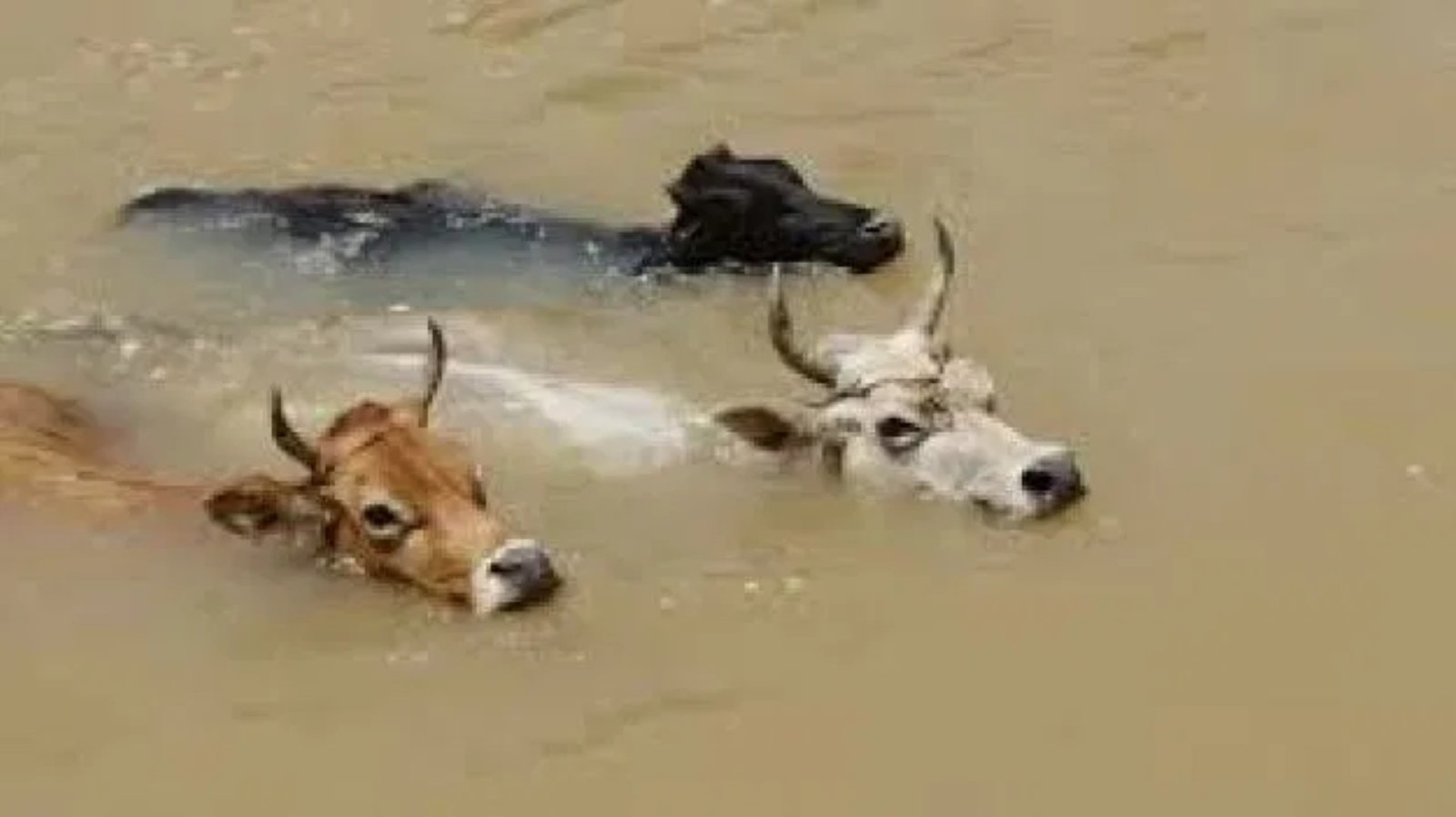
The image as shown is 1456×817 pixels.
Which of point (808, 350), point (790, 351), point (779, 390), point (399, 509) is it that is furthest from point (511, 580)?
point (779, 390)

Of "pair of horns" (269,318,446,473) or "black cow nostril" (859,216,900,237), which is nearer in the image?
"pair of horns" (269,318,446,473)

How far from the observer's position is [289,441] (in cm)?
718

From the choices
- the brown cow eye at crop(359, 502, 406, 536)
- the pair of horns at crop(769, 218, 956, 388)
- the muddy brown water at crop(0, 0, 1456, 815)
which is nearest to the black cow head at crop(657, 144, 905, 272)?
the muddy brown water at crop(0, 0, 1456, 815)

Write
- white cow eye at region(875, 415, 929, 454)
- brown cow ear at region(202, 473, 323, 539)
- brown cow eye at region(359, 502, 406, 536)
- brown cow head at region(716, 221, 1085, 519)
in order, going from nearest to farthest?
brown cow eye at region(359, 502, 406, 536), brown cow head at region(716, 221, 1085, 519), brown cow ear at region(202, 473, 323, 539), white cow eye at region(875, 415, 929, 454)

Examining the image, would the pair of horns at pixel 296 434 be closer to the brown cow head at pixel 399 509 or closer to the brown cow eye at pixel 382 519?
the brown cow head at pixel 399 509

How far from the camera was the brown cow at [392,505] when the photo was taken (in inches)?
271

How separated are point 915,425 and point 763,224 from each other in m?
2.00

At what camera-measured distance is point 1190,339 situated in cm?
815

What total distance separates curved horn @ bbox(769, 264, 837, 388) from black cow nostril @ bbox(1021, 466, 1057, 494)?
2.73 ft

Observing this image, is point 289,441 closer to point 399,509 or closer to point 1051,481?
point 399,509

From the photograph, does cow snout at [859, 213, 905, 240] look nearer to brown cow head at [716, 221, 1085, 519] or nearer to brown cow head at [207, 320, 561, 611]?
brown cow head at [716, 221, 1085, 519]

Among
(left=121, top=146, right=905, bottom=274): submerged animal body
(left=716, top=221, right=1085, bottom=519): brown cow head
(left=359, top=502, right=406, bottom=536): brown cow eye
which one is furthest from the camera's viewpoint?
(left=121, top=146, right=905, bottom=274): submerged animal body

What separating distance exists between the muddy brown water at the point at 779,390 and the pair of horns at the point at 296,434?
12.2 inches

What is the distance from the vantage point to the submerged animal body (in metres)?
9.27
